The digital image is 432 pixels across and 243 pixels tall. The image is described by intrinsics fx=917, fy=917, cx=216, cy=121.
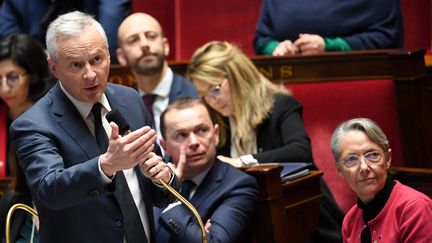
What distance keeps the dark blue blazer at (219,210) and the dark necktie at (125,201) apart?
32 centimetres

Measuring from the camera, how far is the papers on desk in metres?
1.85

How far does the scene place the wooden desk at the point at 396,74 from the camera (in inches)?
84.7

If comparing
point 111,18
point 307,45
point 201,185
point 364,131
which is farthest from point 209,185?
point 111,18

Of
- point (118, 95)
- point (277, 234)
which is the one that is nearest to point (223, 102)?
point (277, 234)

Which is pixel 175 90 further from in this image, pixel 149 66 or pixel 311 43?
pixel 311 43

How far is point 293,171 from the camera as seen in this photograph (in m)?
1.87

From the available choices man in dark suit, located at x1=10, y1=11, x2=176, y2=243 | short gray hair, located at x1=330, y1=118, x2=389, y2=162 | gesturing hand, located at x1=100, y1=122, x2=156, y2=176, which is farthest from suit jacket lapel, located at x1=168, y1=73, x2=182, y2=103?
gesturing hand, located at x1=100, y1=122, x2=156, y2=176

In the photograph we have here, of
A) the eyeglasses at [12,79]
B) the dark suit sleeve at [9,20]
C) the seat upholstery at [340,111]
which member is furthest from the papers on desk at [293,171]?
the dark suit sleeve at [9,20]

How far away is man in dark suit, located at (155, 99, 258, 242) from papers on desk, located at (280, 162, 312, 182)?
0.12m

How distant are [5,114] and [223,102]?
1.88ft

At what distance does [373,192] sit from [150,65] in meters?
0.93

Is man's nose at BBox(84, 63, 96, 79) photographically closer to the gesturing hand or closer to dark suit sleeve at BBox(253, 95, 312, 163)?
the gesturing hand

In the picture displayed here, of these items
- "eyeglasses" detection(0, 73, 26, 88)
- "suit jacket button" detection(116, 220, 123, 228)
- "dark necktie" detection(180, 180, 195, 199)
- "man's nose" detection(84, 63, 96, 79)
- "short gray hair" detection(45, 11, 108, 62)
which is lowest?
"dark necktie" detection(180, 180, 195, 199)

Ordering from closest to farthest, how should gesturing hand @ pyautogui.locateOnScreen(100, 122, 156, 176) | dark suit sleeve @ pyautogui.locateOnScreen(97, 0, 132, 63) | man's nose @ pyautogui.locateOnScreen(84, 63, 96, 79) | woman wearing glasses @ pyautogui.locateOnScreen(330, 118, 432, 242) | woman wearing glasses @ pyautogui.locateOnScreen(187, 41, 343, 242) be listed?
gesturing hand @ pyautogui.locateOnScreen(100, 122, 156, 176) < man's nose @ pyautogui.locateOnScreen(84, 63, 96, 79) < woman wearing glasses @ pyautogui.locateOnScreen(330, 118, 432, 242) < woman wearing glasses @ pyautogui.locateOnScreen(187, 41, 343, 242) < dark suit sleeve @ pyautogui.locateOnScreen(97, 0, 132, 63)
